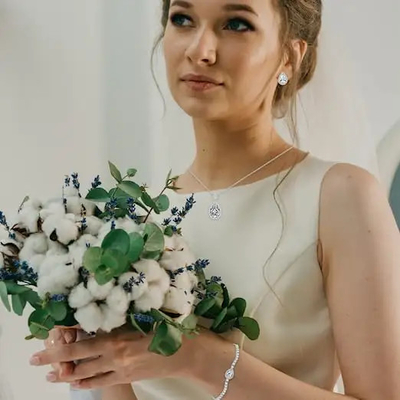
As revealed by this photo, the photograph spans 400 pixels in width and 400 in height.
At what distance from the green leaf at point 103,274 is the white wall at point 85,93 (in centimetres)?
70

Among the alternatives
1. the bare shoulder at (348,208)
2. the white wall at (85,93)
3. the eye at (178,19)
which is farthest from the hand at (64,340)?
the white wall at (85,93)

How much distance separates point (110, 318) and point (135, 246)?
0.27 feet

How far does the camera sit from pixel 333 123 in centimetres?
117

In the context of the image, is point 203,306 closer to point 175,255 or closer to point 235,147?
point 175,255

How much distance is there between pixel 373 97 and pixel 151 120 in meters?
0.56

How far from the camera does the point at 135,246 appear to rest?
765mm

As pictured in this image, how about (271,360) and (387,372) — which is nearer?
(387,372)

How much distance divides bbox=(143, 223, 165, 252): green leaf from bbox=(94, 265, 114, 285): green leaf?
56mm

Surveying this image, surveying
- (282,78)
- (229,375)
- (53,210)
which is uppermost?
(282,78)

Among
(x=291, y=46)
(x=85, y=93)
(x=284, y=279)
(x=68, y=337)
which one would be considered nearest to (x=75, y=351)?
(x=68, y=337)

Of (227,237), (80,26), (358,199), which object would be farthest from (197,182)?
(80,26)

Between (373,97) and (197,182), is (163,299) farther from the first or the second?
(373,97)

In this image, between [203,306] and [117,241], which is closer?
[117,241]

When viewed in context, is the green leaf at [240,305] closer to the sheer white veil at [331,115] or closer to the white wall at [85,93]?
the sheer white veil at [331,115]
